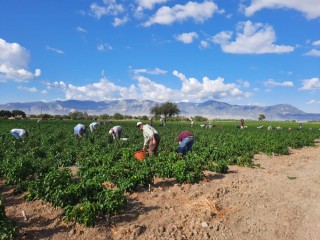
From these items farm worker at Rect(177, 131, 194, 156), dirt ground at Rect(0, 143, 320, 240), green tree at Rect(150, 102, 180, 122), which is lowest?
dirt ground at Rect(0, 143, 320, 240)

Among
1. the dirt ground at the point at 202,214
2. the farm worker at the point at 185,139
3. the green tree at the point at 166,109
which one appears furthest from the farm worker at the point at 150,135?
the green tree at the point at 166,109

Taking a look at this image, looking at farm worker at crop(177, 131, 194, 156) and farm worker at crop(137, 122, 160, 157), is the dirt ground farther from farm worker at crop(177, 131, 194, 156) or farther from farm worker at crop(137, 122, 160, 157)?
farm worker at crop(137, 122, 160, 157)

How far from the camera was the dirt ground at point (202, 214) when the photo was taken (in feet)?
22.7

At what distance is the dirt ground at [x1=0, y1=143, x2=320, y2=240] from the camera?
6934 millimetres

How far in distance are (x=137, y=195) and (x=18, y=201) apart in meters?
3.23

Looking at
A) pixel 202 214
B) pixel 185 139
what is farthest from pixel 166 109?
pixel 202 214

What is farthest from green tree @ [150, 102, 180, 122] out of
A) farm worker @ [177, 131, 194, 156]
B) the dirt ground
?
the dirt ground

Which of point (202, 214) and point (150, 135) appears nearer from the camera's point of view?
point (202, 214)

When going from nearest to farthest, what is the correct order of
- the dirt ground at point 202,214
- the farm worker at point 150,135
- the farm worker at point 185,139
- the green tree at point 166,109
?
1. the dirt ground at point 202,214
2. the farm worker at point 150,135
3. the farm worker at point 185,139
4. the green tree at point 166,109

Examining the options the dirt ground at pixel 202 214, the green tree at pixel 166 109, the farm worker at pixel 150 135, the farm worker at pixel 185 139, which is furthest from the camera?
the green tree at pixel 166 109

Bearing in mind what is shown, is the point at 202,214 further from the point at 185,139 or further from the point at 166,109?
the point at 166,109

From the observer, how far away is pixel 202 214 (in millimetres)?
7914

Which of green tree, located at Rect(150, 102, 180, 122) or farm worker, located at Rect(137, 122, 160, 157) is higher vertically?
green tree, located at Rect(150, 102, 180, 122)

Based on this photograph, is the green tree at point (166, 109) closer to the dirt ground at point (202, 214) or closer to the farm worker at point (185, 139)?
the farm worker at point (185, 139)
